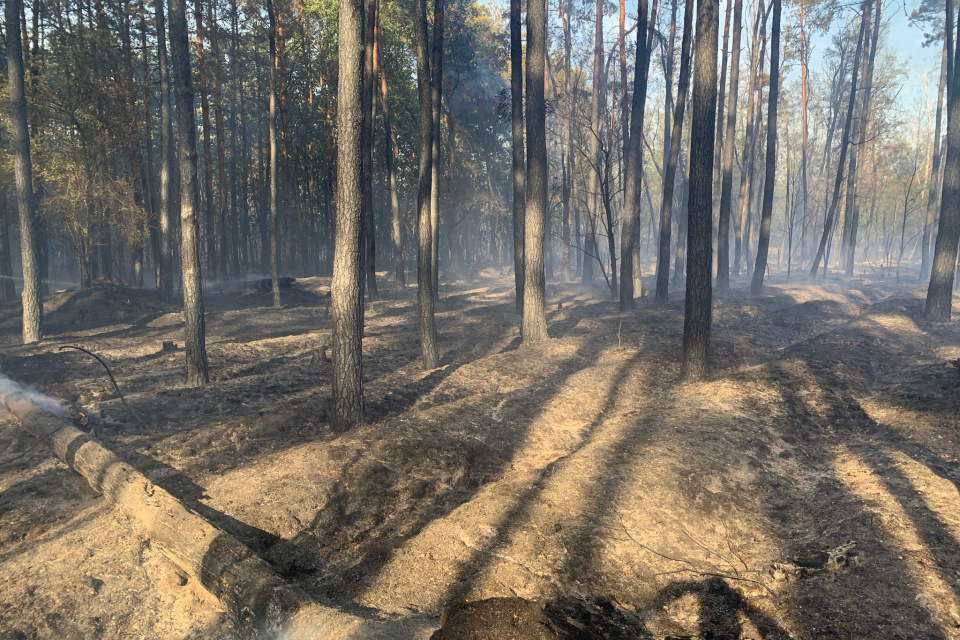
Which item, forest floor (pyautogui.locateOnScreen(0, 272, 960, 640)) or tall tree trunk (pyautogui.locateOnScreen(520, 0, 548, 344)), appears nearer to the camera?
forest floor (pyautogui.locateOnScreen(0, 272, 960, 640))

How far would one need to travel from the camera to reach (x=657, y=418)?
29.7 feet

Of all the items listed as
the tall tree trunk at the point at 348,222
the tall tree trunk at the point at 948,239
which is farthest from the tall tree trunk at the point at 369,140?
the tall tree trunk at the point at 948,239

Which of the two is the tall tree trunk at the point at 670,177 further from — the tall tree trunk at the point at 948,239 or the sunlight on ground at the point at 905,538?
the sunlight on ground at the point at 905,538

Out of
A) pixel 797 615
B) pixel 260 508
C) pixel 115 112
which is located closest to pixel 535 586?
pixel 797 615

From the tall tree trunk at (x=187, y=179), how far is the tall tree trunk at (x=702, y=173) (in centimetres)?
900

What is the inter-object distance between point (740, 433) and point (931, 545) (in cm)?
307

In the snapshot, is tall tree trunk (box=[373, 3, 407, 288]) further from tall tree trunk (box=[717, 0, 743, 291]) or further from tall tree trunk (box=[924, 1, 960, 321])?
tall tree trunk (box=[924, 1, 960, 321])

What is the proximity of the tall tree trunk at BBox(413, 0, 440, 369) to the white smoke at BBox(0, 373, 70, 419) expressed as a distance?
20.9 ft

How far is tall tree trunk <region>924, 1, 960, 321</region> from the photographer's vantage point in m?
16.8

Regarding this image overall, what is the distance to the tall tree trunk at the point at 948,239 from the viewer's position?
55.2 ft

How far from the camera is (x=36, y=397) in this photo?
9203 mm

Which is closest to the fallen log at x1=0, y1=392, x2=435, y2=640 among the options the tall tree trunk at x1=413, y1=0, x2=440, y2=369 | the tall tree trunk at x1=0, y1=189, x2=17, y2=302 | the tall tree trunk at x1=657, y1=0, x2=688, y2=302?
the tall tree trunk at x1=413, y1=0, x2=440, y2=369

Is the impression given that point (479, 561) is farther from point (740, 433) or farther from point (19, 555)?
point (740, 433)

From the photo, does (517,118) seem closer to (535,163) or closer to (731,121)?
(535,163)
